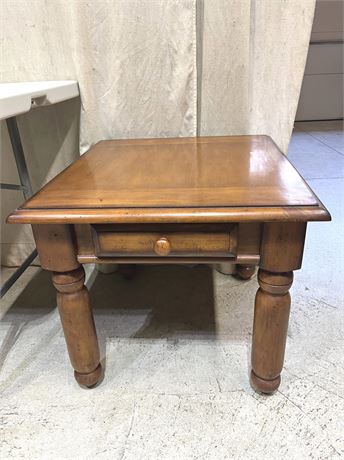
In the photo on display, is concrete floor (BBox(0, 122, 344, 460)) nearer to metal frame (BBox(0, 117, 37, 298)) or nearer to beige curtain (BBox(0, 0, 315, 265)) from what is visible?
metal frame (BBox(0, 117, 37, 298))

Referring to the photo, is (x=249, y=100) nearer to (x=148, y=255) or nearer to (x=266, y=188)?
(x=266, y=188)

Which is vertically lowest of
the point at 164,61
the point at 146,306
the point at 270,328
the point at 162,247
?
the point at 146,306

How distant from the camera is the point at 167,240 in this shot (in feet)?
1.95

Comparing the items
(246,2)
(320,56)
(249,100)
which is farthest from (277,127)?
(320,56)

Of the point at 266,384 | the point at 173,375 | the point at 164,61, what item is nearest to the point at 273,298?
the point at 266,384

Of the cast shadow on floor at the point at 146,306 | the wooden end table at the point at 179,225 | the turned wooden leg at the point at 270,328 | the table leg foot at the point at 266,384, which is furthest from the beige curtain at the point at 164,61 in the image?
the table leg foot at the point at 266,384

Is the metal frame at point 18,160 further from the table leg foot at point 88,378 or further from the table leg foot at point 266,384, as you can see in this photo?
the table leg foot at point 266,384

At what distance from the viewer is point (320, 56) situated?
3.42 metres

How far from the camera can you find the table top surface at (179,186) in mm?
551

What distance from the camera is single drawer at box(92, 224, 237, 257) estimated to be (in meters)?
0.59

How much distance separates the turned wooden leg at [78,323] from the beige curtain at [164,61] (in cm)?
55

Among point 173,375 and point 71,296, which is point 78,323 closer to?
point 71,296

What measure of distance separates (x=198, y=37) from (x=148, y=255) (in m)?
0.67

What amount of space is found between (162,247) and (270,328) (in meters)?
0.27
